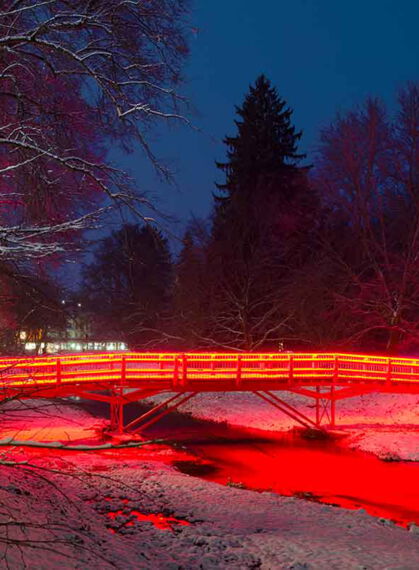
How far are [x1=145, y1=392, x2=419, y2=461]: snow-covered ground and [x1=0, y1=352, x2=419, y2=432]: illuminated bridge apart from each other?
1480mm

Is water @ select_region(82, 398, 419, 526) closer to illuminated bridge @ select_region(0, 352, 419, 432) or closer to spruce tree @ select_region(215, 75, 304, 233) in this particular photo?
illuminated bridge @ select_region(0, 352, 419, 432)

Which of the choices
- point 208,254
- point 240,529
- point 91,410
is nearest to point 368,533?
point 240,529

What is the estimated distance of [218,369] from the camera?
2166 cm

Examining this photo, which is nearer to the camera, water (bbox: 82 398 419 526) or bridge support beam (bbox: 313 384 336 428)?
water (bbox: 82 398 419 526)

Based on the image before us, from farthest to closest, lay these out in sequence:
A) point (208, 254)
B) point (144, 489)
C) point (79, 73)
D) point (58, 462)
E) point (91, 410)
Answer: point (208, 254) → point (91, 410) → point (58, 462) → point (144, 489) → point (79, 73)

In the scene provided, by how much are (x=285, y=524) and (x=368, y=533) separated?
5.28ft

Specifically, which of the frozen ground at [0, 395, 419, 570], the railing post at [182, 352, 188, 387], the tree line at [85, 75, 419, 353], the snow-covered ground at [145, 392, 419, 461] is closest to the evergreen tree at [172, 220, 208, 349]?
the tree line at [85, 75, 419, 353]

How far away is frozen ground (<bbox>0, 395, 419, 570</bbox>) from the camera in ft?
25.8

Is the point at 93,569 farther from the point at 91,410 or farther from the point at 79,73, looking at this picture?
the point at 91,410

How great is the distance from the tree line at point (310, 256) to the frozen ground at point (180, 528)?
16.2m

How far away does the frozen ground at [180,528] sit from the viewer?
7859 millimetres

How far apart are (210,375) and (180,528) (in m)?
11.0

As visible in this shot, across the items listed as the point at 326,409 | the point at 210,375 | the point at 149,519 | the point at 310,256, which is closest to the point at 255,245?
the point at 310,256

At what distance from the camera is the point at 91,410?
2936cm
